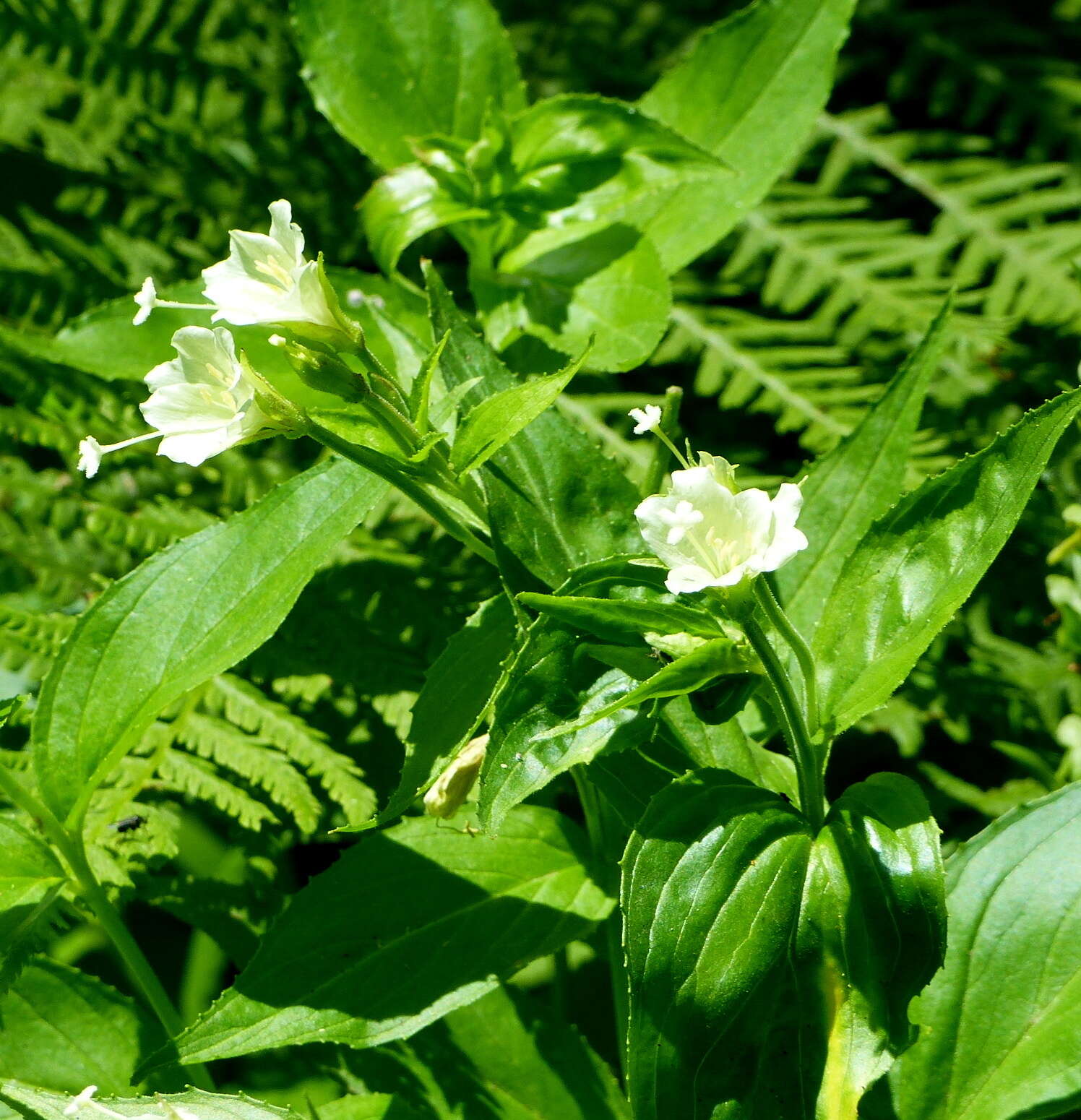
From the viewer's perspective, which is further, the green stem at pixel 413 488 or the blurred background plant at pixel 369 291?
the blurred background plant at pixel 369 291

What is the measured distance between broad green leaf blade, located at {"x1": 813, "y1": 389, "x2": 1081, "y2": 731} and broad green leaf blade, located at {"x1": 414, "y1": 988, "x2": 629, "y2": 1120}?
408 mm

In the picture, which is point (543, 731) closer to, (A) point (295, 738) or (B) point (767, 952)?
(B) point (767, 952)

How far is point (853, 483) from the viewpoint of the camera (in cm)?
107

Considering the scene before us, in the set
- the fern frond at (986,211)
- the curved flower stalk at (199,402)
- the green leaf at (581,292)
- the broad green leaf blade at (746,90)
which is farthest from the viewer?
the fern frond at (986,211)

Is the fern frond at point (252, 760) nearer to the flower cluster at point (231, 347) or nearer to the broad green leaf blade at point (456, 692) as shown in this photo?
the broad green leaf blade at point (456, 692)

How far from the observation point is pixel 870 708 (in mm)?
797

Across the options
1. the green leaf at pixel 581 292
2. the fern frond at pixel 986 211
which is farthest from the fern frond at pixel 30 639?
the fern frond at pixel 986 211

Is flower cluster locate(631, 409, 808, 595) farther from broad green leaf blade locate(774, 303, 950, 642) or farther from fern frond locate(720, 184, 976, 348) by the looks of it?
fern frond locate(720, 184, 976, 348)

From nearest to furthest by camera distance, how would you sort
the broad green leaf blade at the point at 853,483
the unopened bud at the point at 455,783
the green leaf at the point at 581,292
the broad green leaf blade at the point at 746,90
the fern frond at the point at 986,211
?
the unopened bud at the point at 455,783 < the broad green leaf blade at the point at 853,483 < the green leaf at the point at 581,292 < the broad green leaf blade at the point at 746,90 < the fern frond at the point at 986,211

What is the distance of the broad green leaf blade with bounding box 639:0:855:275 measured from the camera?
1410 mm

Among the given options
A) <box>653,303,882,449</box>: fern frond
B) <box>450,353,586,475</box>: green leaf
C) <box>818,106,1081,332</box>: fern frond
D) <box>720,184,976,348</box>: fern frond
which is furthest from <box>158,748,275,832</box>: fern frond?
<box>818,106,1081,332</box>: fern frond

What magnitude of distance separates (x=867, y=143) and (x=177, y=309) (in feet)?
3.46

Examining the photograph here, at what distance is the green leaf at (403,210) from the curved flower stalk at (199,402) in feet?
1.59

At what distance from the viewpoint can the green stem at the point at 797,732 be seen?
30.1 inches
